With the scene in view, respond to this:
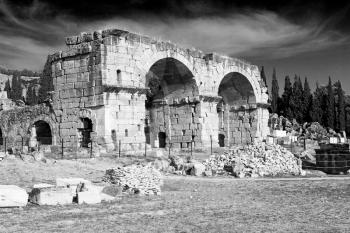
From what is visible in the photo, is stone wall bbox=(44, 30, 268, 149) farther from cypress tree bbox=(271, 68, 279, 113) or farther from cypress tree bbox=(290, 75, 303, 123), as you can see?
cypress tree bbox=(271, 68, 279, 113)

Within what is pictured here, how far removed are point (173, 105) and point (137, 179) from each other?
16.5 metres

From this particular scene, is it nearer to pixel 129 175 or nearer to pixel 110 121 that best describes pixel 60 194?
pixel 129 175

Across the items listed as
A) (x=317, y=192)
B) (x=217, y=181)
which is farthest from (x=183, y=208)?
(x=217, y=181)

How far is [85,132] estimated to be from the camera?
21172mm

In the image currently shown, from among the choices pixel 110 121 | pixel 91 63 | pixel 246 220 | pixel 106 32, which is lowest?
pixel 246 220

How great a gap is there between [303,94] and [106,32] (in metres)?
46.7

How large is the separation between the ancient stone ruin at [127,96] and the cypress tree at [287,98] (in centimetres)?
3218

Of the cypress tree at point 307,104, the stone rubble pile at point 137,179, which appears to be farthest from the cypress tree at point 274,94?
the stone rubble pile at point 137,179

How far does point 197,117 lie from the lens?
26141 mm

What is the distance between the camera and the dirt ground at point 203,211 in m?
6.67

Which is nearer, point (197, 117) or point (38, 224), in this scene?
point (38, 224)

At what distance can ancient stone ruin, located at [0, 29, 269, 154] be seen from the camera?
20.4 metres

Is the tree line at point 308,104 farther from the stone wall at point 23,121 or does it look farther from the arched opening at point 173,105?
the stone wall at point 23,121

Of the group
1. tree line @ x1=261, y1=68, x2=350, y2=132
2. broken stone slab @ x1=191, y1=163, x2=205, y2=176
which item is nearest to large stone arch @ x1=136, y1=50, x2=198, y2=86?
broken stone slab @ x1=191, y1=163, x2=205, y2=176
